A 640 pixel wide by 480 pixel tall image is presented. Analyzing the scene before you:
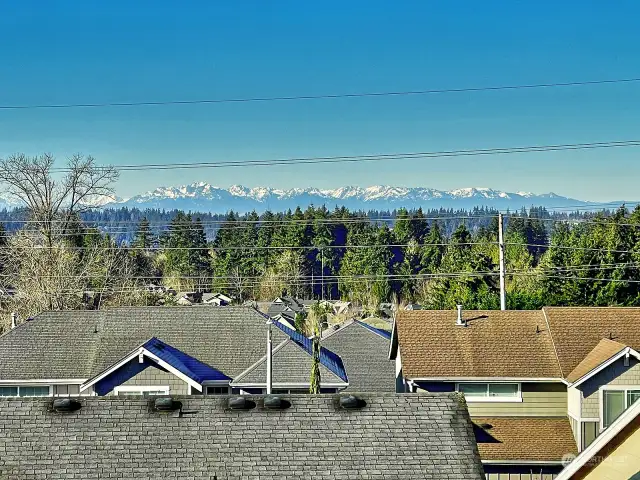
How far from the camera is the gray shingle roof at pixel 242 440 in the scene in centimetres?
1137

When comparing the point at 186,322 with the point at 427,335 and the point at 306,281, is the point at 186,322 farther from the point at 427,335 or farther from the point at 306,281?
the point at 306,281

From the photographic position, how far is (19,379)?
2481 cm

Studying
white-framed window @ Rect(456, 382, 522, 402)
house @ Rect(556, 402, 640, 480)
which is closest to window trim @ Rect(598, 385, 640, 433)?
white-framed window @ Rect(456, 382, 522, 402)

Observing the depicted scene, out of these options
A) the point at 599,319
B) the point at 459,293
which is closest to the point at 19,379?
the point at 599,319

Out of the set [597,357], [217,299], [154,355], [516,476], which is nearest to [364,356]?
[154,355]

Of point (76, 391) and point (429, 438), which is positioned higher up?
point (429, 438)

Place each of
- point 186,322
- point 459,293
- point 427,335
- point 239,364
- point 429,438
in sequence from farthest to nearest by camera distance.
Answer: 1. point 459,293
2. point 186,322
3. point 239,364
4. point 427,335
5. point 429,438

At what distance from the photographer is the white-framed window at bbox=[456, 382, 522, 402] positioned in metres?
22.6

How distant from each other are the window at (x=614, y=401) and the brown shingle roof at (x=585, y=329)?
4.40ft

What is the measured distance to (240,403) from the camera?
12.5 m

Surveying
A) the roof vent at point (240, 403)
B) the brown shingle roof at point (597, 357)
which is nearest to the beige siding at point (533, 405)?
the brown shingle roof at point (597, 357)

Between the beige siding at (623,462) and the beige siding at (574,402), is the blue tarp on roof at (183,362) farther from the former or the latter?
the beige siding at (623,462)

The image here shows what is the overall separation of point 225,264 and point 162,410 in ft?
262

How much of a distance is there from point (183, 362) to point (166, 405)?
12.8 metres
